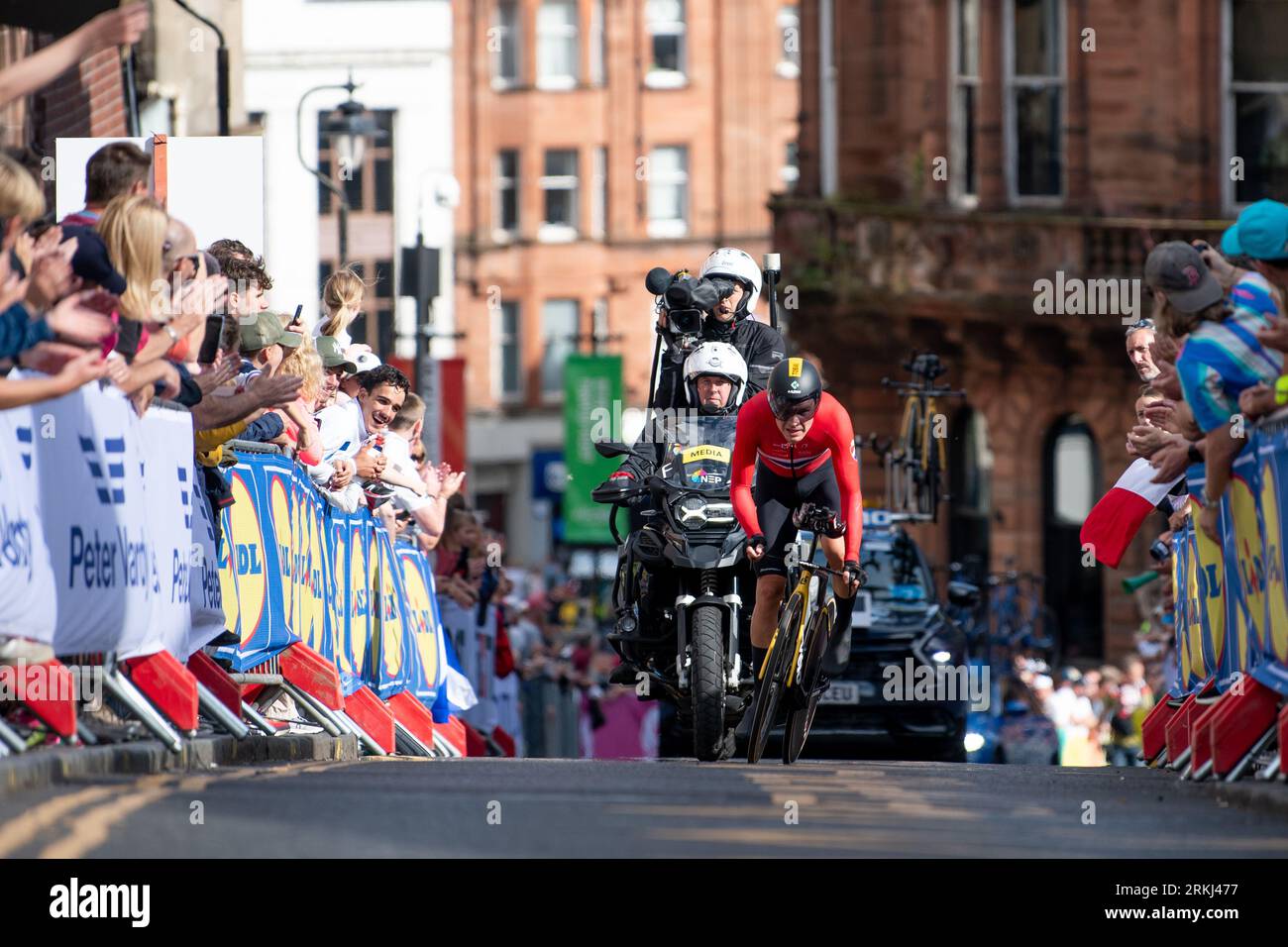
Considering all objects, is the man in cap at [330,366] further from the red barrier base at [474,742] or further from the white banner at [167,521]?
the red barrier base at [474,742]

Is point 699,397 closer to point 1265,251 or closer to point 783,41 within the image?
point 1265,251

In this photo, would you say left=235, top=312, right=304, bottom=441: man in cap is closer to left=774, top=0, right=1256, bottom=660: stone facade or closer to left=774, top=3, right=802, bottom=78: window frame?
left=774, top=0, right=1256, bottom=660: stone facade

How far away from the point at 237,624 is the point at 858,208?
26.7m

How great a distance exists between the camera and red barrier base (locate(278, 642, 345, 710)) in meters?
15.4

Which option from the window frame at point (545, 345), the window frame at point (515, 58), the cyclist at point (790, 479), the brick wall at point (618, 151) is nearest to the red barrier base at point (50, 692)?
the cyclist at point (790, 479)

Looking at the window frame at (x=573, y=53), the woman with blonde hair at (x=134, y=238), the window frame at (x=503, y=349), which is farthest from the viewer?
the window frame at (x=573, y=53)

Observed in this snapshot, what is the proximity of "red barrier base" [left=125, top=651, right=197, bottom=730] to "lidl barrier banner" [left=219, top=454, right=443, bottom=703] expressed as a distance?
1.46 metres

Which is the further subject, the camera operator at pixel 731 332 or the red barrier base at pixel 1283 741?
the camera operator at pixel 731 332

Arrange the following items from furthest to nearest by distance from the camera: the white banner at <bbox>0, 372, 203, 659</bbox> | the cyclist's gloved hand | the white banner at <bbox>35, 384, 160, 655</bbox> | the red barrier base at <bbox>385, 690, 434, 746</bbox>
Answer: the red barrier base at <bbox>385, 690, 434, 746</bbox> < the cyclist's gloved hand < the white banner at <bbox>35, 384, 160, 655</bbox> < the white banner at <bbox>0, 372, 203, 659</bbox>

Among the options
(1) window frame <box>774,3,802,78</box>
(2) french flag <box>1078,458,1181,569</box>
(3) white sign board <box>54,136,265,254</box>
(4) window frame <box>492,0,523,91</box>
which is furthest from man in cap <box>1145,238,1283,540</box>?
(4) window frame <box>492,0,523,91</box>

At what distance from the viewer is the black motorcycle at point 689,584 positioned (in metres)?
15.3

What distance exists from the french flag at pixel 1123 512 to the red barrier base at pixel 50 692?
5954 millimetres
